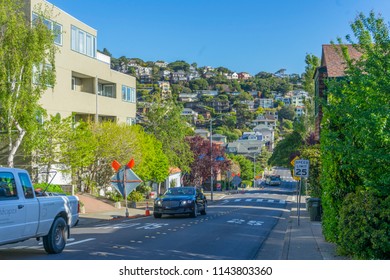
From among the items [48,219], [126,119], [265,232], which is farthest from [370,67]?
[126,119]

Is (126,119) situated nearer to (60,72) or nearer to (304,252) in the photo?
(60,72)

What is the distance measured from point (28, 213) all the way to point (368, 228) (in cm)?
680

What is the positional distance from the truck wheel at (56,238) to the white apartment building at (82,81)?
19.6 m

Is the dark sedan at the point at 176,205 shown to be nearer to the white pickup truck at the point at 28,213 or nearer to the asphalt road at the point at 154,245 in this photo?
the asphalt road at the point at 154,245

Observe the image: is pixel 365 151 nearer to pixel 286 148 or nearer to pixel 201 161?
pixel 286 148

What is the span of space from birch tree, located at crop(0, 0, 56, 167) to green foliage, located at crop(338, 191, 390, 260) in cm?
1856

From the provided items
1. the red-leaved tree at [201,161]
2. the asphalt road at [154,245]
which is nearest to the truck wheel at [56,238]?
the asphalt road at [154,245]

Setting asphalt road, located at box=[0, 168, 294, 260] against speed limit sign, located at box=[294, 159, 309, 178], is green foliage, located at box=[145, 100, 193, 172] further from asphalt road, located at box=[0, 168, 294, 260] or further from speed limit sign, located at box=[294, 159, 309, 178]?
asphalt road, located at box=[0, 168, 294, 260]

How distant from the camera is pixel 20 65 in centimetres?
2622

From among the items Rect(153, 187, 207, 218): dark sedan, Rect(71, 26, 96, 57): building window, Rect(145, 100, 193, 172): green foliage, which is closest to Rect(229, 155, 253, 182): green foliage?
Rect(145, 100, 193, 172): green foliage

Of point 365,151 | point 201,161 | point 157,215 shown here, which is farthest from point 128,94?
point 365,151

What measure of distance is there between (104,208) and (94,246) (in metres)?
20.0

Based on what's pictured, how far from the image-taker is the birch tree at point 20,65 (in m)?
Answer: 26.0

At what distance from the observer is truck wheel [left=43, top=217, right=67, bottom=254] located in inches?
525
